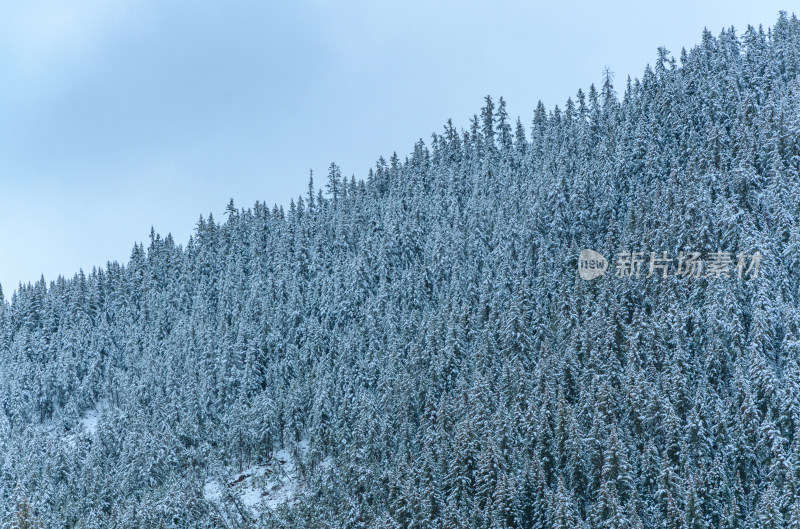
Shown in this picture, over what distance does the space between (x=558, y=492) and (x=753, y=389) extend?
972 inches

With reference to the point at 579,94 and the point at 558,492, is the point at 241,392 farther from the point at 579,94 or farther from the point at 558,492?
the point at 579,94

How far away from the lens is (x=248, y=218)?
181 m

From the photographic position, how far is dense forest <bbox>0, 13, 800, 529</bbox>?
77.8m

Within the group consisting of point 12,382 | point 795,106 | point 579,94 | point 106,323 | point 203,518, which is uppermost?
point 579,94

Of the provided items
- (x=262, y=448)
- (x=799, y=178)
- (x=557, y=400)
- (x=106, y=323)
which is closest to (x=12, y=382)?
(x=106, y=323)
